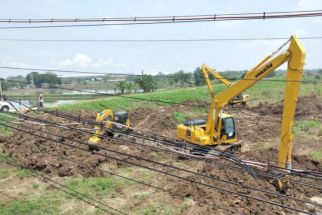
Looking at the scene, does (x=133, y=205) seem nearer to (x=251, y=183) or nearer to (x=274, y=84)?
(x=251, y=183)

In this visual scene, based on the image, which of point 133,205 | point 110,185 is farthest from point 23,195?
point 133,205

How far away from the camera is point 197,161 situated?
18938 mm

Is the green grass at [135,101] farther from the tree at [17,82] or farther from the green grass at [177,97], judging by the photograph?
the tree at [17,82]

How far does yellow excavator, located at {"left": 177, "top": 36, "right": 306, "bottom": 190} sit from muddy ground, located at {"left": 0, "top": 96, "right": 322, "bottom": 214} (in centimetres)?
144

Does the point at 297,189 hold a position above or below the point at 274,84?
below

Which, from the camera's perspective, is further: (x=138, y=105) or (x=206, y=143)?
(x=138, y=105)

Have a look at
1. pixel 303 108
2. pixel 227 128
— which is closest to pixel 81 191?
pixel 227 128

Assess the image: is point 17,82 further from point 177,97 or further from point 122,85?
point 122,85

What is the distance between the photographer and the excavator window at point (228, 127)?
61.2 feet

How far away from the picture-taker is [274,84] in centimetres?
5159

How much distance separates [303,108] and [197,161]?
18.4 metres

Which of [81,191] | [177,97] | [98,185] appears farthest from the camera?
[177,97]

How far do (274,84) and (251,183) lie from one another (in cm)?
3942

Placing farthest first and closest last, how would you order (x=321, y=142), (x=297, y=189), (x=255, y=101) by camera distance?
(x=255, y=101) → (x=321, y=142) → (x=297, y=189)
